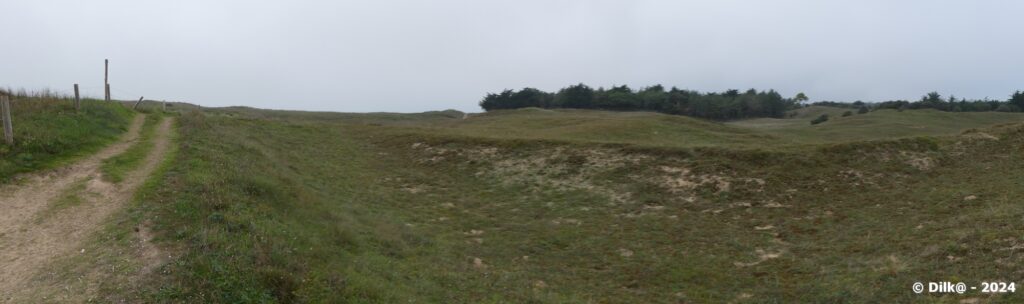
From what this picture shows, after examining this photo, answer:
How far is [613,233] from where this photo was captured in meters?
17.3

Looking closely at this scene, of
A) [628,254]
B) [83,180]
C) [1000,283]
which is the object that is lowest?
[628,254]

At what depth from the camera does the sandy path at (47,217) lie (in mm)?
9430

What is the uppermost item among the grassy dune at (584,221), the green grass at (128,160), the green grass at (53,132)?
the green grass at (53,132)

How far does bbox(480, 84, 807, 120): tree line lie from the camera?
302 ft

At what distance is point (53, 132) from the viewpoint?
59.5 ft

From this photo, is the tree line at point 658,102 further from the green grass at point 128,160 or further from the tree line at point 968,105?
the green grass at point 128,160

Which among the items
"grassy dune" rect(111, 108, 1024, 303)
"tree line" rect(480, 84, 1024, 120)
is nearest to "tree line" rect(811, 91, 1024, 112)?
"tree line" rect(480, 84, 1024, 120)

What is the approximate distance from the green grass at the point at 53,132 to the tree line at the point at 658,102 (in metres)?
79.3

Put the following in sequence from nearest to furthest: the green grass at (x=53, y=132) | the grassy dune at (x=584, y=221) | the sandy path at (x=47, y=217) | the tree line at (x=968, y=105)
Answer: the sandy path at (x=47, y=217), the grassy dune at (x=584, y=221), the green grass at (x=53, y=132), the tree line at (x=968, y=105)

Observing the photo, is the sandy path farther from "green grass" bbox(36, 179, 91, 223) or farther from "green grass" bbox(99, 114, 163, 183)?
"green grass" bbox(99, 114, 163, 183)

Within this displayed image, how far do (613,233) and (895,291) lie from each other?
782 centimetres

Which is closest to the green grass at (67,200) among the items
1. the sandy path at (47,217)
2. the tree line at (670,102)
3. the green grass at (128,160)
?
the sandy path at (47,217)

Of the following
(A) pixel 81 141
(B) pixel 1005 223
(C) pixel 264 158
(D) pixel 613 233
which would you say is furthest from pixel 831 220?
(A) pixel 81 141

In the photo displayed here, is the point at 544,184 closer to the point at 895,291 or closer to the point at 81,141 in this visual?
the point at 895,291
